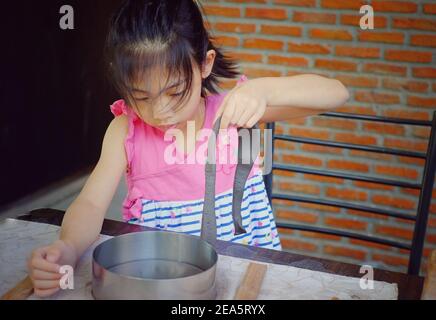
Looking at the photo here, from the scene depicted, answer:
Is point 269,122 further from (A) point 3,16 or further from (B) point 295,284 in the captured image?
(A) point 3,16

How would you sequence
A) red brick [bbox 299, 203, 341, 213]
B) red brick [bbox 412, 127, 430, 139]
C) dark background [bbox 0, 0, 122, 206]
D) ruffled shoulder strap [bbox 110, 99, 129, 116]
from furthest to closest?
red brick [bbox 299, 203, 341, 213] → red brick [bbox 412, 127, 430, 139] → dark background [bbox 0, 0, 122, 206] → ruffled shoulder strap [bbox 110, 99, 129, 116]

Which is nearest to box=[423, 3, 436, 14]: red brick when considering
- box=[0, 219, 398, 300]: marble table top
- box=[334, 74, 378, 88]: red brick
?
box=[334, 74, 378, 88]: red brick

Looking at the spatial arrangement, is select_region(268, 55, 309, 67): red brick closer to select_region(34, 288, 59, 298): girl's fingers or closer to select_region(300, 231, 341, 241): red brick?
select_region(300, 231, 341, 241): red brick

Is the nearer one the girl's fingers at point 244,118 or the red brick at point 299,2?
the girl's fingers at point 244,118

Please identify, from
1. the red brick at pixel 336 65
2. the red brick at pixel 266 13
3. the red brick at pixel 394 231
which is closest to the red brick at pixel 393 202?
the red brick at pixel 394 231

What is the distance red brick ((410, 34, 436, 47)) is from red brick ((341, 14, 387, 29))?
0.13m

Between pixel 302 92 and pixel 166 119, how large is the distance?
1.05 feet

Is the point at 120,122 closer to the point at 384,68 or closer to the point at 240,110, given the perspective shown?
the point at 240,110

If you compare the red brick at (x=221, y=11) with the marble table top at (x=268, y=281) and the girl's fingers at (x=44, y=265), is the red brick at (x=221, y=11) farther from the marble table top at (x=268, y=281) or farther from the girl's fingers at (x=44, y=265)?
the girl's fingers at (x=44, y=265)

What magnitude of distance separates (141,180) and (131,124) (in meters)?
0.15

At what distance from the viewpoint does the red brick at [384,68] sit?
7.38 feet

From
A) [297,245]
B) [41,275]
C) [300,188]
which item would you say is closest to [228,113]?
[41,275]

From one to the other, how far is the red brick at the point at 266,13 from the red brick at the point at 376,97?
0.47 meters

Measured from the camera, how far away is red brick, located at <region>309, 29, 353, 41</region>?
2279mm
